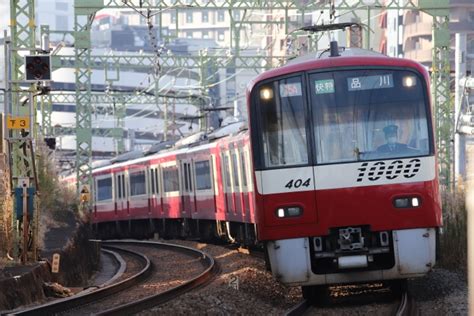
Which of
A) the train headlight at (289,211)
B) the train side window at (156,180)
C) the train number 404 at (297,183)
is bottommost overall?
the train headlight at (289,211)

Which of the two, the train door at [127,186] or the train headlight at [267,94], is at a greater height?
the train door at [127,186]

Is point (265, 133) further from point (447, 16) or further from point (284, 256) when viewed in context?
point (447, 16)

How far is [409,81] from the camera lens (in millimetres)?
13789

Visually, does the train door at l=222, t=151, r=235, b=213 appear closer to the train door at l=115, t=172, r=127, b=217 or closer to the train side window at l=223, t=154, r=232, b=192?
the train side window at l=223, t=154, r=232, b=192

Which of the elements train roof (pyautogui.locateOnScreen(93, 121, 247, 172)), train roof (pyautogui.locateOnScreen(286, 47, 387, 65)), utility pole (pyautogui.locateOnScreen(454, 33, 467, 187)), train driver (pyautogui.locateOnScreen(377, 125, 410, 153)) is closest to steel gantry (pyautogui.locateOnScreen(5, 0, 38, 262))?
train roof (pyautogui.locateOnScreen(93, 121, 247, 172))

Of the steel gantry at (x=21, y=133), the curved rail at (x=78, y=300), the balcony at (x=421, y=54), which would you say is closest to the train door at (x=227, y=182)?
the curved rail at (x=78, y=300)

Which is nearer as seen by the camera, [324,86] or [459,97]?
[324,86]

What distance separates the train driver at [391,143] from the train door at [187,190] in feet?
57.3

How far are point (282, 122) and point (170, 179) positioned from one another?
20440 mm

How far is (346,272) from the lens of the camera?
1382cm

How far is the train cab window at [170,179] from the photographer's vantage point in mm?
33284

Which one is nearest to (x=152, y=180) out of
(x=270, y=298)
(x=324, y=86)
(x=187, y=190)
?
(x=187, y=190)

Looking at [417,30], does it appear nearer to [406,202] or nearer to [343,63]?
[343,63]

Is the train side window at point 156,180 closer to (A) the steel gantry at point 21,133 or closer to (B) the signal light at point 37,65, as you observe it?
(A) the steel gantry at point 21,133
